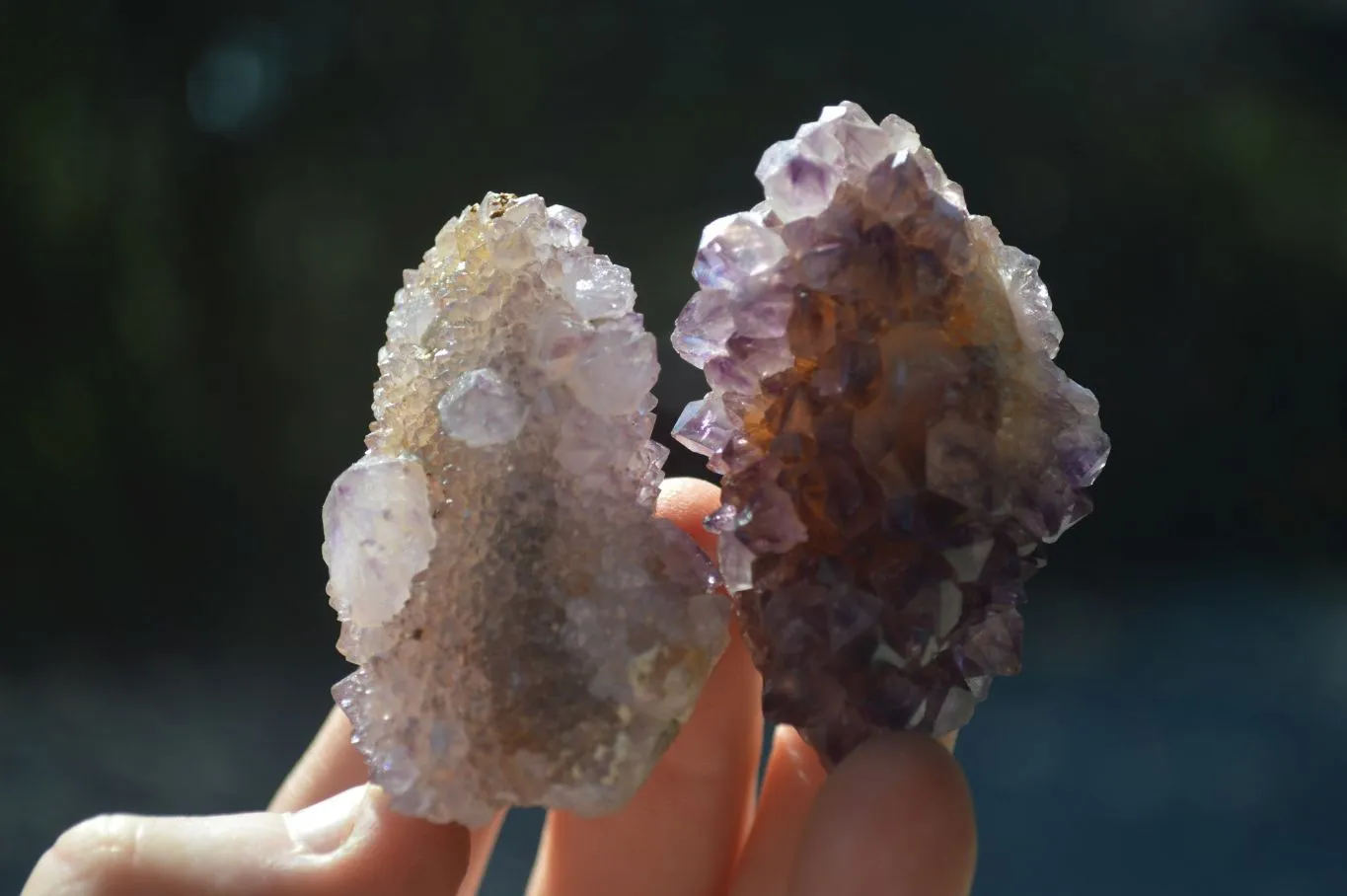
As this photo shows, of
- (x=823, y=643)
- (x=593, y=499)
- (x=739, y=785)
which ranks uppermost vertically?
(x=593, y=499)

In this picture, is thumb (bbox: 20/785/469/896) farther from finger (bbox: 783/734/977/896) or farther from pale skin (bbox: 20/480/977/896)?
finger (bbox: 783/734/977/896)

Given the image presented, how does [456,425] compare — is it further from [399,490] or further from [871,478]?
[871,478]

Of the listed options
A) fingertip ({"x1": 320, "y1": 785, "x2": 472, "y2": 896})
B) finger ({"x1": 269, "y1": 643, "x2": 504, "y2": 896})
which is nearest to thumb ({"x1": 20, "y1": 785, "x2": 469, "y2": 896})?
fingertip ({"x1": 320, "y1": 785, "x2": 472, "y2": 896})

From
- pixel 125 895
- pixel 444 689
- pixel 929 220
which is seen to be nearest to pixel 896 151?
pixel 929 220

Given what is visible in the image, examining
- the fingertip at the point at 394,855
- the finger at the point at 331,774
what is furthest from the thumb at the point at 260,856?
the finger at the point at 331,774

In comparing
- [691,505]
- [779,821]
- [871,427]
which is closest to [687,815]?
[779,821]

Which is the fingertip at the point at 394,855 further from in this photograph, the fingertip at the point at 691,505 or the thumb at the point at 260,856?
the fingertip at the point at 691,505
